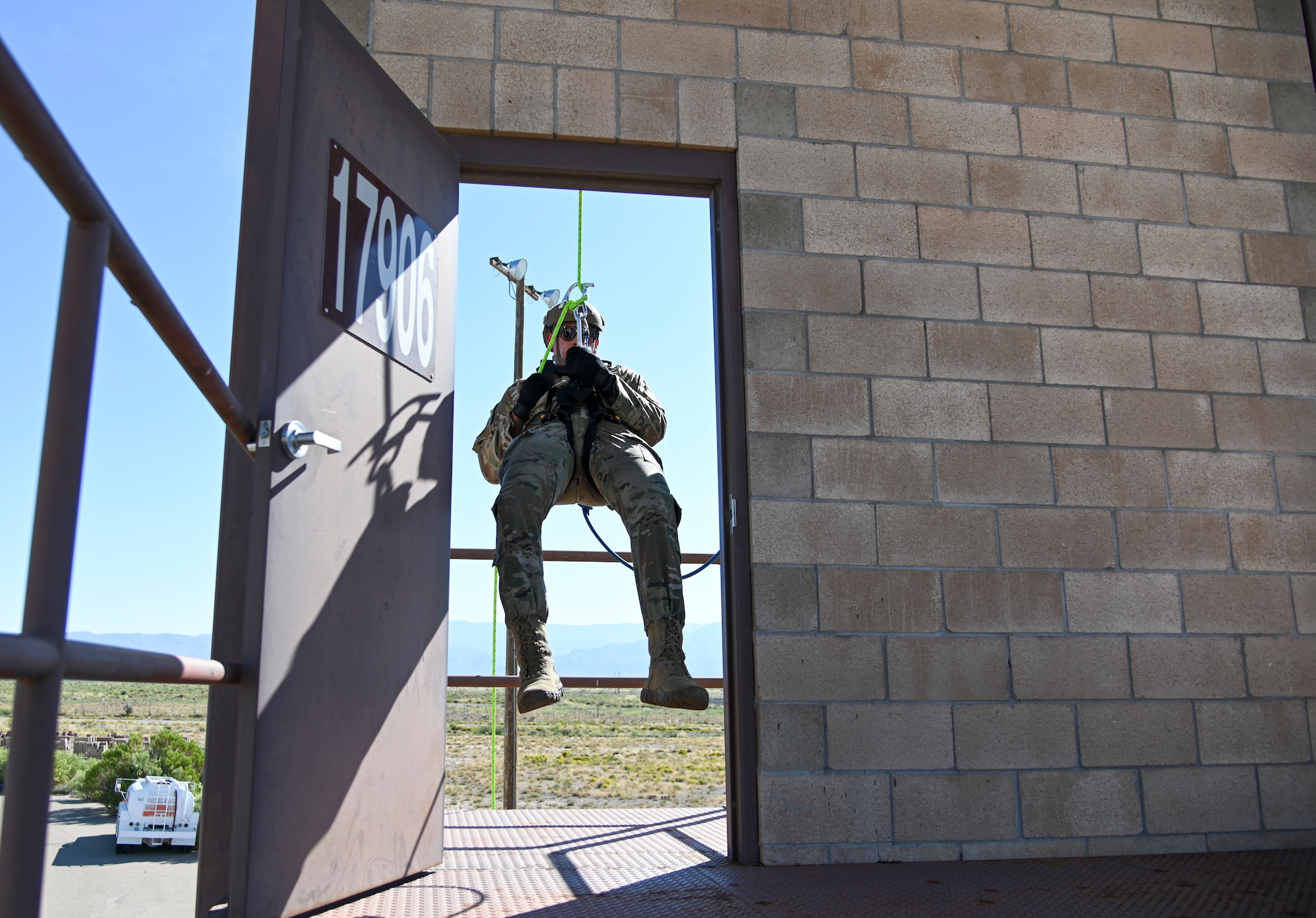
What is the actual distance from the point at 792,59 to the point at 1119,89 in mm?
1060

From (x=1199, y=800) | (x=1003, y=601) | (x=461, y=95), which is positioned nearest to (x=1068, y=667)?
(x=1003, y=601)

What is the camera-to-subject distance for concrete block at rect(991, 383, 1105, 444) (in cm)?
267

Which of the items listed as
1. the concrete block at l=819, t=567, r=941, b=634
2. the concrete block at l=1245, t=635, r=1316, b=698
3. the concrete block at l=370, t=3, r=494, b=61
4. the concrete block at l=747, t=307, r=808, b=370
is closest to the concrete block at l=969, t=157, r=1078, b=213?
the concrete block at l=747, t=307, r=808, b=370

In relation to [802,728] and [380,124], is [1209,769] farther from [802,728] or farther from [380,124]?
[380,124]

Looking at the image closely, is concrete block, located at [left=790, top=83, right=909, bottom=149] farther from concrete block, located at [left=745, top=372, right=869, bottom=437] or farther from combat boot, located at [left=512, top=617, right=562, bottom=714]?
combat boot, located at [left=512, top=617, right=562, bottom=714]

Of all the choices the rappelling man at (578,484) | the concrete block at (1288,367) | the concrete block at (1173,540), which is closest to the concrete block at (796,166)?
the rappelling man at (578,484)

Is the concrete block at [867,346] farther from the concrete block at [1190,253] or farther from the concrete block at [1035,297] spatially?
the concrete block at [1190,253]

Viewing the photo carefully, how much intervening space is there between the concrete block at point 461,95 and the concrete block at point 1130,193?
1.78m

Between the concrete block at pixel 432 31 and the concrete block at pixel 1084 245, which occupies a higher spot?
the concrete block at pixel 432 31

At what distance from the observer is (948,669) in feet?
8.13

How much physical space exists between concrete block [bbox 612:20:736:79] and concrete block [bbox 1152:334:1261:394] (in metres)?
1.53

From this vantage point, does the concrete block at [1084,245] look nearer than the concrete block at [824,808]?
No

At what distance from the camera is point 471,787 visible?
57.5ft

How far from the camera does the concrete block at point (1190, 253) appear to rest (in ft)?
9.37
